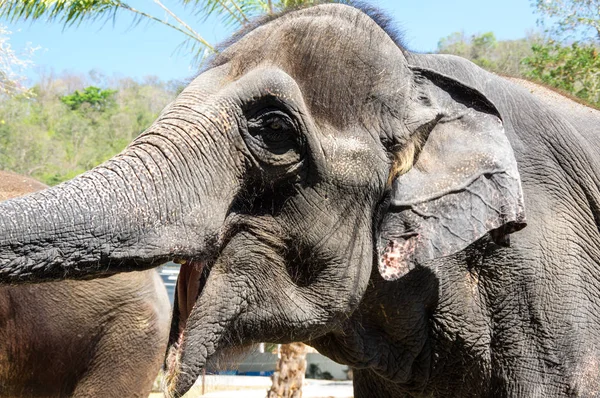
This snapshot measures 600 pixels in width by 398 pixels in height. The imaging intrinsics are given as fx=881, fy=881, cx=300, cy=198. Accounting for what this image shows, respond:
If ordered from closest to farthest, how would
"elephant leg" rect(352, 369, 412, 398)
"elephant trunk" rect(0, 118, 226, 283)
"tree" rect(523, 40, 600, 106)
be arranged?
"elephant trunk" rect(0, 118, 226, 283) → "elephant leg" rect(352, 369, 412, 398) → "tree" rect(523, 40, 600, 106)

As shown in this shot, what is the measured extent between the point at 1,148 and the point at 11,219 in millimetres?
31880

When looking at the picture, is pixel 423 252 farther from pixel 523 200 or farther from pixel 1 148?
pixel 1 148

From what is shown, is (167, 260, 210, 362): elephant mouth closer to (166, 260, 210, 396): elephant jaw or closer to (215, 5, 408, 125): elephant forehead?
(166, 260, 210, 396): elephant jaw

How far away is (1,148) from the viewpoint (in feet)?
106

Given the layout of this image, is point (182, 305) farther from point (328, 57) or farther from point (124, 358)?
point (124, 358)

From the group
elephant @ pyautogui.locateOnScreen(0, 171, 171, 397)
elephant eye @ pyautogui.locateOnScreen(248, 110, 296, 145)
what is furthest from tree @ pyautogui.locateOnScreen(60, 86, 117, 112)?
elephant eye @ pyautogui.locateOnScreen(248, 110, 296, 145)

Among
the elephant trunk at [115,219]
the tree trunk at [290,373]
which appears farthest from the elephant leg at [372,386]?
the tree trunk at [290,373]

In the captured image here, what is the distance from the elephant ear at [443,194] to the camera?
9.92 feet

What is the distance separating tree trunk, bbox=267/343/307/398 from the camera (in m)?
9.11

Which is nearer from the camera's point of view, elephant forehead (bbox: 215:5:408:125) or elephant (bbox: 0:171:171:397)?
elephant forehead (bbox: 215:5:408:125)

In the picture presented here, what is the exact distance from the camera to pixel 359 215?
2967 mm

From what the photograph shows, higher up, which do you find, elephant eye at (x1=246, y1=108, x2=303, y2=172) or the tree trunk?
elephant eye at (x1=246, y1=108, x2=303, y2=172)

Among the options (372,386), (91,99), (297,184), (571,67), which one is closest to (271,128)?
(297,184)

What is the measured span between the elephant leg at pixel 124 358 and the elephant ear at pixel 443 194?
444 centimetres
